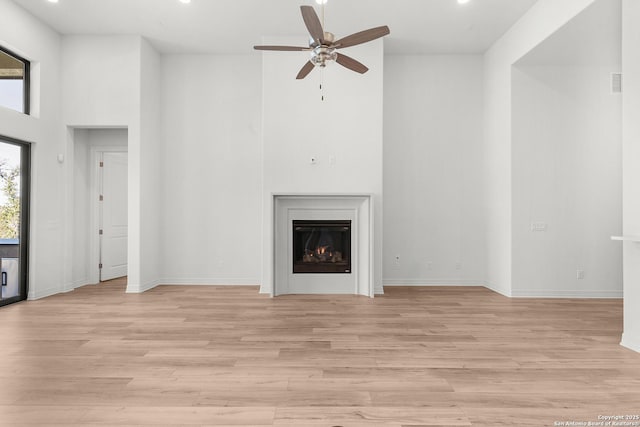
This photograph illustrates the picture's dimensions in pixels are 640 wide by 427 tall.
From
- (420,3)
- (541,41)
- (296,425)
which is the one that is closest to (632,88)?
(541,41)

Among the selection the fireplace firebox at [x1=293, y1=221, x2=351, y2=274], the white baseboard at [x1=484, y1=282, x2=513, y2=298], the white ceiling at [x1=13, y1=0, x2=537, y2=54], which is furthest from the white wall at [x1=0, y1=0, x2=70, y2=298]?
the white baseboard at [x1=484, y1=282, x2=513, y2=298]

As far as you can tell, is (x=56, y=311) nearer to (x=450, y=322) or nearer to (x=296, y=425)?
(x=296, y=425)

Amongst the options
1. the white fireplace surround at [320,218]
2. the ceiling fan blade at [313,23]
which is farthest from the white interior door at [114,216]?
the ceiling fan blade at [313,23]

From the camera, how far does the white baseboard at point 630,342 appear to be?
3045 millimetres

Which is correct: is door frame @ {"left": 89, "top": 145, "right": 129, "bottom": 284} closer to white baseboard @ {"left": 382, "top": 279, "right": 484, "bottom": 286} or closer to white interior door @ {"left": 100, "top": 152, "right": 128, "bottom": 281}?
white interior door @ {"left": 100, "top": 152, "right": 128, "bottom": 281}

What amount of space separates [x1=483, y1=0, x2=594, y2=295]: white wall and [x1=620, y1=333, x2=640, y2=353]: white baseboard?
6.50 feet

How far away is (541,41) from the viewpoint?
14.7 feet

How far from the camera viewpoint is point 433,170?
599 cm

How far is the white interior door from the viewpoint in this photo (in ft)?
20.3

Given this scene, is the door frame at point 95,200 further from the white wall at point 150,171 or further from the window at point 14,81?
the window at point 14,81

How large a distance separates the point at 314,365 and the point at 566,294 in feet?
13.2

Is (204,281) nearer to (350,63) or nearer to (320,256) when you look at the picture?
(320,256)

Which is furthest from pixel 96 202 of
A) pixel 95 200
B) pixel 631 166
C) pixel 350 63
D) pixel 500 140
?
pixel 631 166

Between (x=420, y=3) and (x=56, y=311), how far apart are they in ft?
17.4
